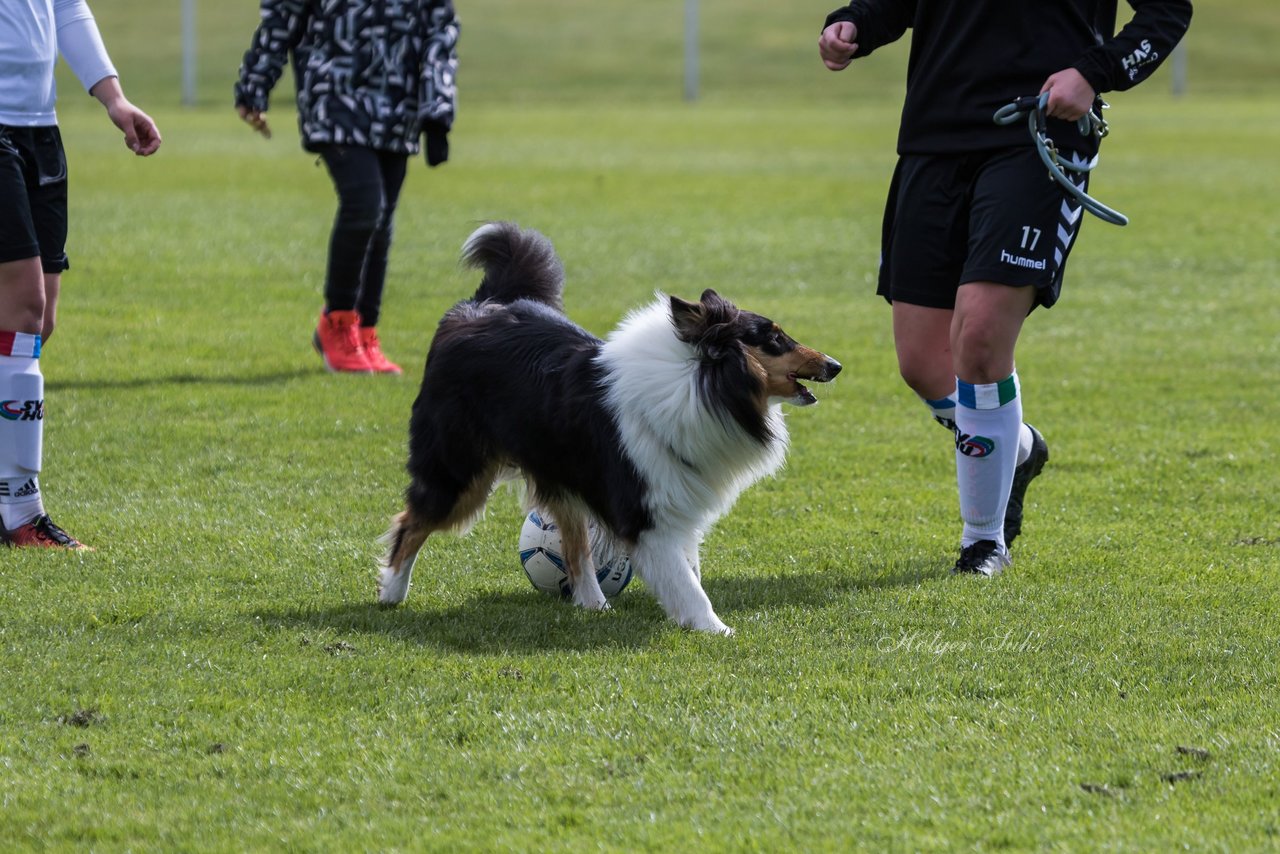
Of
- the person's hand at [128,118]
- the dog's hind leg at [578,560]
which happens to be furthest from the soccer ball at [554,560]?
the person's hand at [128,118]

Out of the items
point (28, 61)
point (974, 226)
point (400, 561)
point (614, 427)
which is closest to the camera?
point (614, 427)

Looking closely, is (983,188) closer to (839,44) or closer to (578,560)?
(839,44)

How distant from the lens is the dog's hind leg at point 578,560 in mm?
5590

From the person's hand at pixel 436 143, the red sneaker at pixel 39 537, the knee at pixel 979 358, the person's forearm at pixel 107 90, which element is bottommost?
the red sneaker at pixel 39 537

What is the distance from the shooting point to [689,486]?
5.31 meters

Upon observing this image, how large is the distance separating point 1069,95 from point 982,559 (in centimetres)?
163

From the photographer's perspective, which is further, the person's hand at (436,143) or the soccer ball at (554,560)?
the person's hand at (436,143)

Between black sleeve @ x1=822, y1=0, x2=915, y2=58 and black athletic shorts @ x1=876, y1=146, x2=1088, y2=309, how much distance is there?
49cm

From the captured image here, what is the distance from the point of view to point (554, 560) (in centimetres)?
567

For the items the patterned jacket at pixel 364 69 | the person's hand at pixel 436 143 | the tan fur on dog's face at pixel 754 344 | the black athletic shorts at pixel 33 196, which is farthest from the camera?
the person's hand at pixel 436 143

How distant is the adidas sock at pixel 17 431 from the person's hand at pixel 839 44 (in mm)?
3022

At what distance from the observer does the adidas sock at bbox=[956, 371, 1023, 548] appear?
232 inches

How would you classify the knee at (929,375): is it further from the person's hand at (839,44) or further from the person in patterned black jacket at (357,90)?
the person in patterned black jacket at (357,90)

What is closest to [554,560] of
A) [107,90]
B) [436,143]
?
[107,90]
